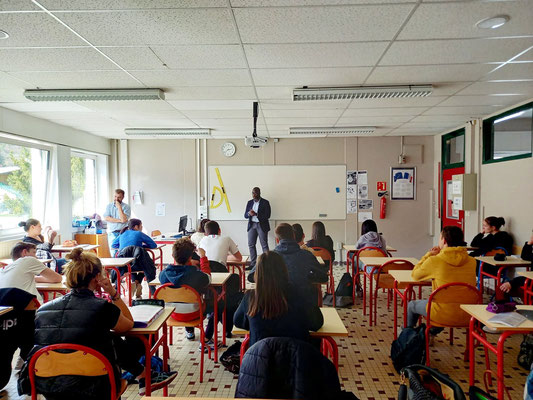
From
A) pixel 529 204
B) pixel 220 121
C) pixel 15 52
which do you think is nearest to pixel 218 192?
pixel 220 121

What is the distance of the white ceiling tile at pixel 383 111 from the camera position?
502 cm

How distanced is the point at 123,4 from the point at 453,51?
2568mm

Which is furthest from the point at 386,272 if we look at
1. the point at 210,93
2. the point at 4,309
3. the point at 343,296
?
Result: the point at 4,309

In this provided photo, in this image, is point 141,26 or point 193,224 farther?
point 193,224

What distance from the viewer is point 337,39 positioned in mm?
2686

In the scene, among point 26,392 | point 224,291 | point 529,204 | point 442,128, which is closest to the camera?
point 26,392

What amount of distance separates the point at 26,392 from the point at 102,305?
62 centimetres

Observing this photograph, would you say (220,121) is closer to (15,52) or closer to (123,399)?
(15,52)

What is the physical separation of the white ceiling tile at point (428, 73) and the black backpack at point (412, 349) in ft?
7.80

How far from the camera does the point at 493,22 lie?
2393 millimetres

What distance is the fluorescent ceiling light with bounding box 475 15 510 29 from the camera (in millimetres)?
2342

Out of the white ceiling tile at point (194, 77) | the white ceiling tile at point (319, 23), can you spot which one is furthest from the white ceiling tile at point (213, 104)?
the white ceiling tile at point (319, 23)

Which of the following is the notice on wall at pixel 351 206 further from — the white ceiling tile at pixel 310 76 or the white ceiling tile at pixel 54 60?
the white ceiling tile at pixel 54 60

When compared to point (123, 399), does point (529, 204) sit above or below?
above
